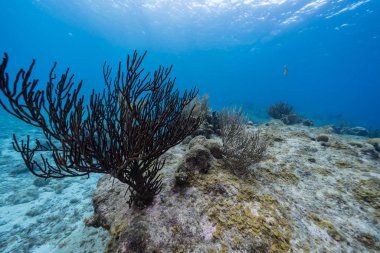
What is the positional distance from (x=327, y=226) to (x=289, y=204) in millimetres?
532

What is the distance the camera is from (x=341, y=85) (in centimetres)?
11050

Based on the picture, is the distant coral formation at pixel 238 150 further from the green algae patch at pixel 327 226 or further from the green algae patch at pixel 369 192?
the green algae patch at pixel 369 192

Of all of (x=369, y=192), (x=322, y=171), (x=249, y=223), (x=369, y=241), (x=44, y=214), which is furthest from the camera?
(x=44, y=214)

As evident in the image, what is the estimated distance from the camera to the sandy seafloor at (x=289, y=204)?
258 cm

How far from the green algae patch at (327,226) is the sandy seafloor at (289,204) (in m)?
0.01

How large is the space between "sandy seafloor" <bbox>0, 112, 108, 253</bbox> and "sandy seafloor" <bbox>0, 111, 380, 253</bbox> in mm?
24

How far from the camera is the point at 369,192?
3572mm

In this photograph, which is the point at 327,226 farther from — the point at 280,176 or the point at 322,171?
the point at 322,171

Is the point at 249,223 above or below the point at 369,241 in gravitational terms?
above

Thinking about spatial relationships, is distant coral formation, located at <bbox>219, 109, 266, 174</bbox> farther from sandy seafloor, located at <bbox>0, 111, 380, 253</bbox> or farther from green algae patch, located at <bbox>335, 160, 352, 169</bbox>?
green algae patch, located at <bbox>335, 160, 352, 169</bbox>

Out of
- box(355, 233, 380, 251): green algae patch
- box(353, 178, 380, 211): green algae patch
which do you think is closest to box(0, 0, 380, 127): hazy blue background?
box(353, 178, 380, 211): green algae patch

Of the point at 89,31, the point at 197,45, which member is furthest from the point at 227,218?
the point at 89,31

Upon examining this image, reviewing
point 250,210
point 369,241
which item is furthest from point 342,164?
point 250,210

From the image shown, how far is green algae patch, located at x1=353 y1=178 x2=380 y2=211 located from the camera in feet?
11.0
